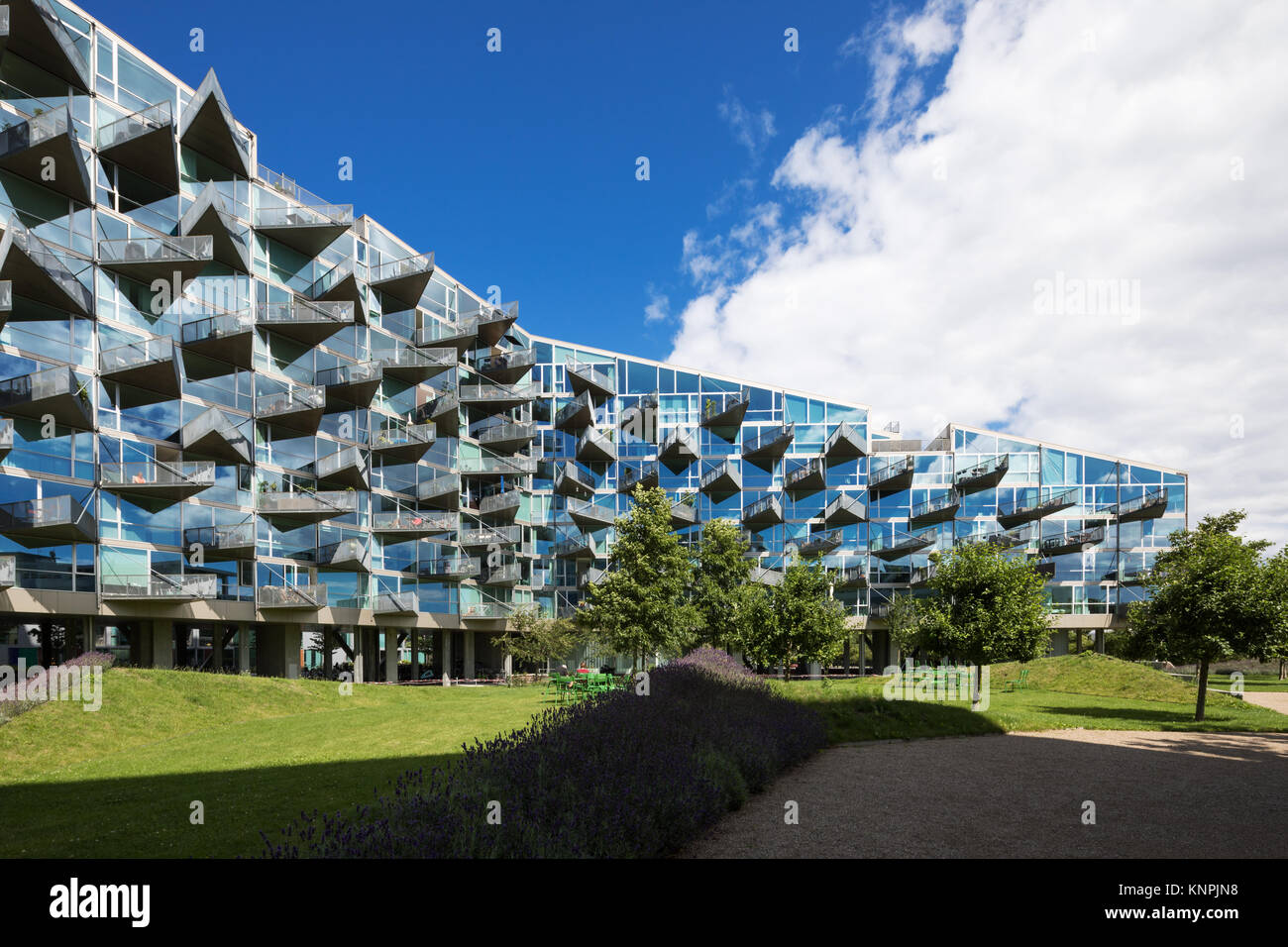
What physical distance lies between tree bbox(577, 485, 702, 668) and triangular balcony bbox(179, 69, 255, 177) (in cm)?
2244

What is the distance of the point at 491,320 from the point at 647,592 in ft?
76.2

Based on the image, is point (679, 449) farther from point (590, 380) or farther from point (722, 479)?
point (590, 380)

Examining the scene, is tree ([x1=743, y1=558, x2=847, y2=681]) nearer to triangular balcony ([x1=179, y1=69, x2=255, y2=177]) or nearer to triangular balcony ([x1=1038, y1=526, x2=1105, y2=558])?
triangular balcony ([x1=179, y1=69, x2=255, y2=177])

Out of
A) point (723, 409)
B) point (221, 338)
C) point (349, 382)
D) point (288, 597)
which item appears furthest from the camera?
point (723, 409)

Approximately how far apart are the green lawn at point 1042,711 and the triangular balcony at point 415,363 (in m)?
26.2

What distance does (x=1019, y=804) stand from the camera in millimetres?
10188

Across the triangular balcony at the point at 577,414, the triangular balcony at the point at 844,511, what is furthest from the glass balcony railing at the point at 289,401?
the triangular balcony at the point at 844,511

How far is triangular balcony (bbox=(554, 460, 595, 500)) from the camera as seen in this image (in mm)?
49594

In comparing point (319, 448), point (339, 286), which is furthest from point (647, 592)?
point (339, 286)

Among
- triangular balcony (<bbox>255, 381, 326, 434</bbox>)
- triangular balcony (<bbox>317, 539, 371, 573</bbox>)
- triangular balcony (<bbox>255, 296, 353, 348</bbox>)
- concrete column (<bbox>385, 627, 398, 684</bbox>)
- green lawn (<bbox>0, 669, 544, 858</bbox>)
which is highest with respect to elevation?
triangular balcony (<bbox>255, 296, 353, 348</bbox>)

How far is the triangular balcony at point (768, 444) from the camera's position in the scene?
4928 centimetres

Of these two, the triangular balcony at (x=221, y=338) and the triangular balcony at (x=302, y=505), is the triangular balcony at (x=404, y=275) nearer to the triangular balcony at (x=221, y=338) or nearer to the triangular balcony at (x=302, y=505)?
the triangular balcony at (x=221, y=338)

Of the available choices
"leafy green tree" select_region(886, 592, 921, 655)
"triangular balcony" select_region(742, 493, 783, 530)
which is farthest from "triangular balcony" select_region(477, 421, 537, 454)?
"leafy green tree" select_region(886, 592, 921, 655)
